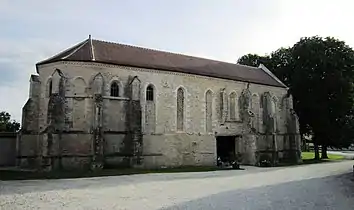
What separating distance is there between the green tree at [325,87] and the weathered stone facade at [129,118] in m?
9.64

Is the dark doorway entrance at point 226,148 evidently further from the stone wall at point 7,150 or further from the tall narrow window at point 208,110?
the stone wall at point 7,150

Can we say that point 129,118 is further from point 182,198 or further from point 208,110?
point 182,198

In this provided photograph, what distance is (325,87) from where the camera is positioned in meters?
43.4

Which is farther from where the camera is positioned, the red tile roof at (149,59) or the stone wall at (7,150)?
the stone wall at (7,150)

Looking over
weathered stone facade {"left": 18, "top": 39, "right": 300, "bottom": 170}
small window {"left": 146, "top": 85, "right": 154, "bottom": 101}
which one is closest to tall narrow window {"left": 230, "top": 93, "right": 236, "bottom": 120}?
weathered stone facade {"left": 18, "top": 39, "right": 300, "bottom": 170}

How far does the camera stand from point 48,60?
102 feet

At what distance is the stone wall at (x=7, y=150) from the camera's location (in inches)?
1276

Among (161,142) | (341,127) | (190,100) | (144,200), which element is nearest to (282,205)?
(144,200)

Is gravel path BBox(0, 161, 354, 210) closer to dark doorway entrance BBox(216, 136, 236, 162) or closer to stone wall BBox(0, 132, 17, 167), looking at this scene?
stone wall BBox(0, 132, 17, 167)

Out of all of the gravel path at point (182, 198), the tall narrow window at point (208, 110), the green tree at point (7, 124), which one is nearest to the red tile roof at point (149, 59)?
the tall narrow window at point (208, 110)

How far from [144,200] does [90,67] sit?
20.0 m

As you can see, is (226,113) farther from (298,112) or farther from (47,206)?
(47,206)

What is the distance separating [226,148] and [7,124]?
39.2 metres

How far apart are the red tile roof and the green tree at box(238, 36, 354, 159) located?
15.9ft
